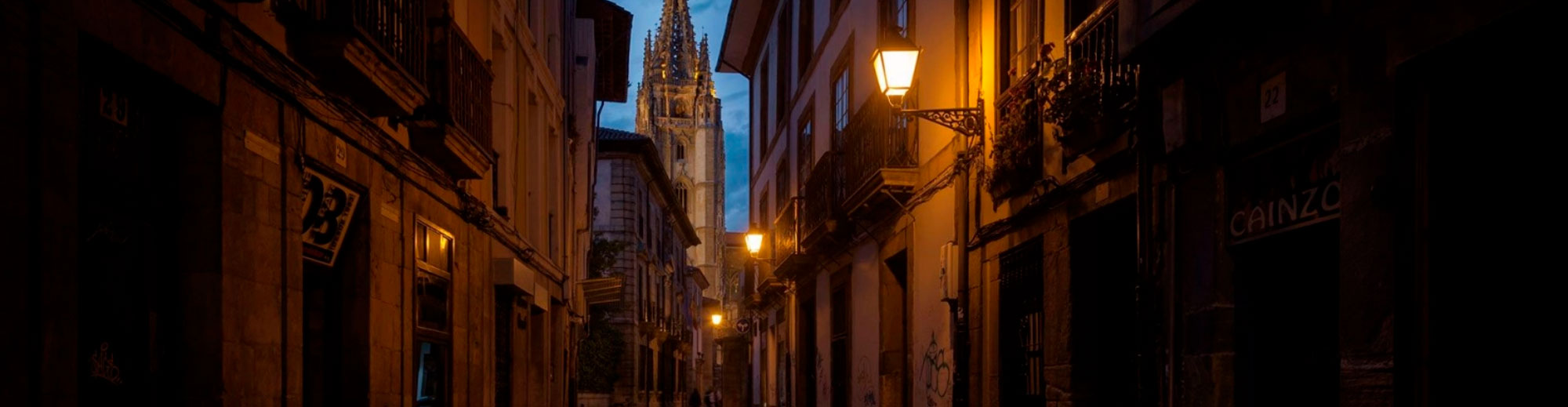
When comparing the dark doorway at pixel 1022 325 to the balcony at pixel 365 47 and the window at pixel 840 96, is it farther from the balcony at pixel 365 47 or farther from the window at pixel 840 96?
the window at pixel 840 96

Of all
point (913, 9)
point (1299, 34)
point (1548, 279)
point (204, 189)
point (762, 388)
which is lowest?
point (762, 388)

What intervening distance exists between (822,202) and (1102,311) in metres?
9.33

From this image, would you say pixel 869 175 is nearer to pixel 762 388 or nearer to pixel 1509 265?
pixel 1509 265

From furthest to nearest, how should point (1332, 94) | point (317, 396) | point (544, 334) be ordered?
point (544, 334) → point (317, 396) → point (1332, 94)

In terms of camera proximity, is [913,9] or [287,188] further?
[913,9]

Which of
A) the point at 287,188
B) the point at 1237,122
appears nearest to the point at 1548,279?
the point at 1237,122

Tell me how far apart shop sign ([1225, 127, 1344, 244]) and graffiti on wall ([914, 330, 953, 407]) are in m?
5.80

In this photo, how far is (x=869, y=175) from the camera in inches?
624

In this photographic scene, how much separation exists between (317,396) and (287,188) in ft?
6.74

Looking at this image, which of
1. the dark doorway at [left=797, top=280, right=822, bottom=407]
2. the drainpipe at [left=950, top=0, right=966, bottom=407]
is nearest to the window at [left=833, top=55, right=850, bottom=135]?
the dark doorway at [left=797, top=280, right=822, bottom=407]

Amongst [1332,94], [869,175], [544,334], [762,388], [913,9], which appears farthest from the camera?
[762,388]

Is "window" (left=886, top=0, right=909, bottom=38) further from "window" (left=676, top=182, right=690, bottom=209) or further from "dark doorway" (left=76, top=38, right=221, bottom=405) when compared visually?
"window" (left=676, top=182, right=690, bottom=209)

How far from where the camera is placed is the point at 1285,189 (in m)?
6.94

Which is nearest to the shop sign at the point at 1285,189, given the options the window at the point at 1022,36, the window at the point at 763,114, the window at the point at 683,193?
the window at the point at 1022,36
